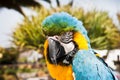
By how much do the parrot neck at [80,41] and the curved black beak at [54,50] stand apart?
5 centimetres

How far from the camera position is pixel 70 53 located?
1021mm

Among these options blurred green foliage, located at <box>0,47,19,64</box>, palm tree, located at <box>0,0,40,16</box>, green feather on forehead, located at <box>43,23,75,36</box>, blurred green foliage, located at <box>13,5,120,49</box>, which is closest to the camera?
green feather on forehead, located at <box>43,23,75,36</box>

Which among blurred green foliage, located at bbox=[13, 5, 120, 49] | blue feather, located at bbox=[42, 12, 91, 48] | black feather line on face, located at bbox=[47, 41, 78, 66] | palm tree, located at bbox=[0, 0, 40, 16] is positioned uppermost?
palm tree, located at bbox=[0, 0, 40, 16]

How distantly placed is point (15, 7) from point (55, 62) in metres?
4.07

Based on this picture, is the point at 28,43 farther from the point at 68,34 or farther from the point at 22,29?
the point at 68,34

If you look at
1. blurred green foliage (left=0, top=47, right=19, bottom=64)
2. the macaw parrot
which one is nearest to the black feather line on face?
the macaw parrot

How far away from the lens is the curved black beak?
0.99 meters

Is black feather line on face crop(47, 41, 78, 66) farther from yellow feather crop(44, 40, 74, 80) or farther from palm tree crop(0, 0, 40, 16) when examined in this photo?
palm tree crop(0, 0, 40, 16)

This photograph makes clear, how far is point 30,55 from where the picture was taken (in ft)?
13.3

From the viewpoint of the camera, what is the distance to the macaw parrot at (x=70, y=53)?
3.28ft

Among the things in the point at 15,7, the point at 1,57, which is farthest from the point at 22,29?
the point at 15,7

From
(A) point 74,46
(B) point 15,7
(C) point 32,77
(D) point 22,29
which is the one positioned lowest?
(C) point 32,77

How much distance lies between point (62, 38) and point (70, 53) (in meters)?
0.06

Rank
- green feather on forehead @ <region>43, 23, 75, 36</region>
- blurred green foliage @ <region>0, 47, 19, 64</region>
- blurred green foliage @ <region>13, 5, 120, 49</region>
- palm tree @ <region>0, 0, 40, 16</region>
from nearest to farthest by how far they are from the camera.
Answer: green feather on forehead @ <region>43, 23, 75, 36</region> → blurred green foliage @ <region>13, 5, 120, 49</region> → blurred green foliage @ <region>0, 47, 19, 64</region> → palm tree @ <region>0, 0, 40, 16</region>
